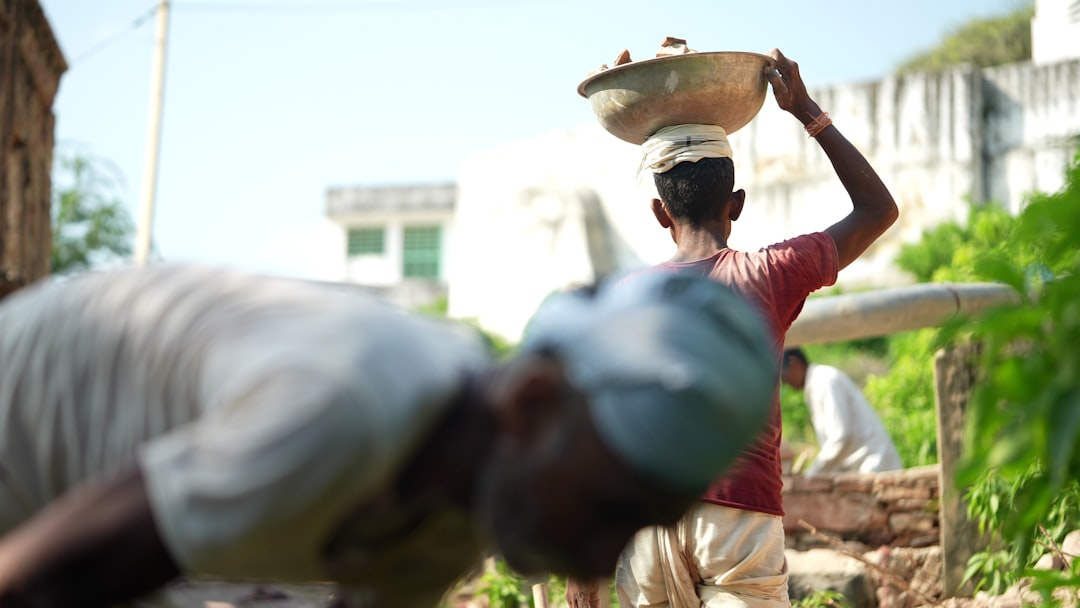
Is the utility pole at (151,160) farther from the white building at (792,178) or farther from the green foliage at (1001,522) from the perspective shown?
the green foliage at (1001,522)

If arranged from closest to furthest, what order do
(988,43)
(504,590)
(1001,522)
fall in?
(1001,522), (504,590), (988,43)

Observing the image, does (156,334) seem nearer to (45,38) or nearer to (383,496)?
(383,496)

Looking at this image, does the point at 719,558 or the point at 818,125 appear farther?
the point at 818,125

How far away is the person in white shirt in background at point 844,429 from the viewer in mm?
7121

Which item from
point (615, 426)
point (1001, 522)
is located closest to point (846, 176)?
point (1001, 522)

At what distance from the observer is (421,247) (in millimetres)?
33906

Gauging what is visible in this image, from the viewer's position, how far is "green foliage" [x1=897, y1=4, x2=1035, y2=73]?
97.0 feet

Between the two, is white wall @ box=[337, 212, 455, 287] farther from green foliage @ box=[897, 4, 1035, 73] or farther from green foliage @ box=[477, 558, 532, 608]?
green foliage @ box=[477, 558, 532, 608]

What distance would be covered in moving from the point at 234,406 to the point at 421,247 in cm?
3270

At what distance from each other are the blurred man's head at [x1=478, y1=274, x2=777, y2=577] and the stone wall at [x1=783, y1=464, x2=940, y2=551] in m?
4.96

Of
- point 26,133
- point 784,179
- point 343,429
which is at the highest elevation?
point 784,179

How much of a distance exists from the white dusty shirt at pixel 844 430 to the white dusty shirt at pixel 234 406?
18.7ft

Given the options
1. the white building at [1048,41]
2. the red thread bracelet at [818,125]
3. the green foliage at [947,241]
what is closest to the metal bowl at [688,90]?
the red thread bracelet at [818,125]

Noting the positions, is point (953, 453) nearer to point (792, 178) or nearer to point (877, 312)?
point (877, 312)
